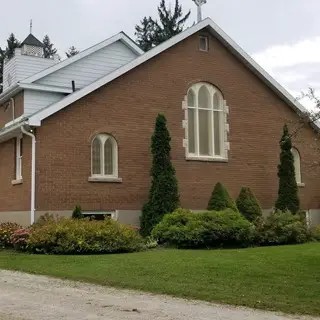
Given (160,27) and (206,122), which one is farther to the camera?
(160,27)

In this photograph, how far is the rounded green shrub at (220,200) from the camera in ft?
71.3

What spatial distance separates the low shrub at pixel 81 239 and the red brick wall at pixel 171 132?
2.92 meters

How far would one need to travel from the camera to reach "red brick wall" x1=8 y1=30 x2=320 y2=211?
2012 centimetres

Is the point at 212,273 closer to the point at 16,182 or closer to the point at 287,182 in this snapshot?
the point at 16,182

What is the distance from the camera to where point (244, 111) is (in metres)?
24.5

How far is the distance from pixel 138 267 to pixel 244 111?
13.1 metres

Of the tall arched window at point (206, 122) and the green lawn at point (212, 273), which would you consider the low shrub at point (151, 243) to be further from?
the tall arched window at point (206, 122)

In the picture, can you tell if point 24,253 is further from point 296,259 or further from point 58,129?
point 296,259

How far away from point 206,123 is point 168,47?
11.4 feet

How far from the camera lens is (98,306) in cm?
888

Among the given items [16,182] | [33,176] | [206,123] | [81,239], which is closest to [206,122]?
[206,123]

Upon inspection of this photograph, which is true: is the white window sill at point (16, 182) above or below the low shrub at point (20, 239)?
above

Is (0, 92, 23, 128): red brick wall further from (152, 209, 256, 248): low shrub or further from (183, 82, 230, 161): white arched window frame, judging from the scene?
(152, 209, 256, 248): low shrub

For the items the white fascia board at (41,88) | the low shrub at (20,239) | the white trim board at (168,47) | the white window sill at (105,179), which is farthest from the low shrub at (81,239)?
the white fascia board at (41,88)
